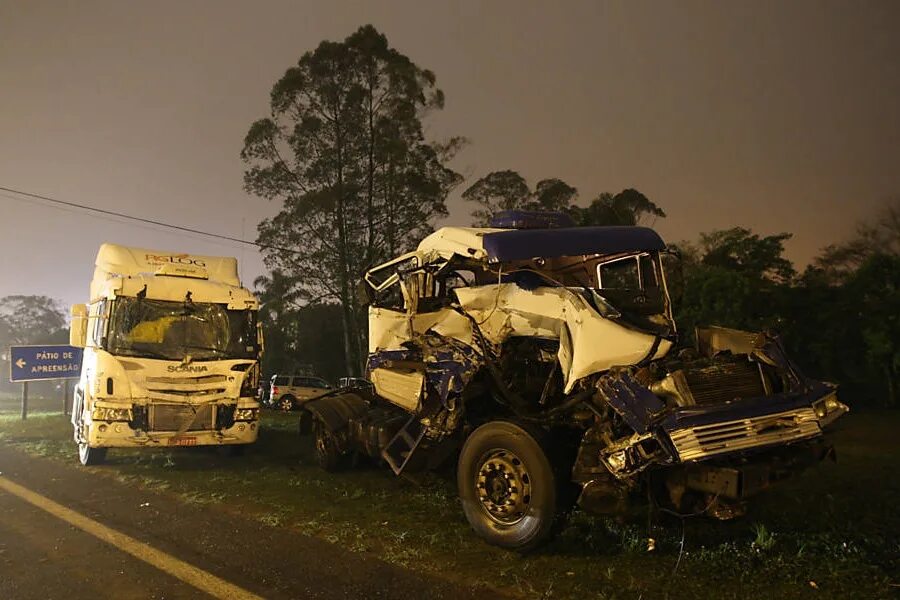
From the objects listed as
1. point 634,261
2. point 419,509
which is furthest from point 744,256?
point 419,509

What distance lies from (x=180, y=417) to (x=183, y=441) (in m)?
0.35

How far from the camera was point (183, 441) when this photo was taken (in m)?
8.85

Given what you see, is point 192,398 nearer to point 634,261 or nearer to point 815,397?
point 634,261

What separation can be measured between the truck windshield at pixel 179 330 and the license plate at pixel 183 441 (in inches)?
46.7

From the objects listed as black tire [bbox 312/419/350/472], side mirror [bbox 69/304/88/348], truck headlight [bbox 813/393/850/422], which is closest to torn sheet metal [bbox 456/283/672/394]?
truck headlight [bbox 813/393/850/422]

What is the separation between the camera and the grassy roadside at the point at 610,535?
4.29 m

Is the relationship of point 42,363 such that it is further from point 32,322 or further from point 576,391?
point 32,322

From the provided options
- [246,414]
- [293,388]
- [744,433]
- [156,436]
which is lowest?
[293,388]

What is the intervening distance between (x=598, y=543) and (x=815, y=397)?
2.15m

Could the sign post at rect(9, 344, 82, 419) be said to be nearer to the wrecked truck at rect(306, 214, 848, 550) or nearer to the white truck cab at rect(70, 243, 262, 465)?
the white truck cab at rect(70, 243, 262, 465)

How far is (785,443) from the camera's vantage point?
4645 mm

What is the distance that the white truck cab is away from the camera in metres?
8.58

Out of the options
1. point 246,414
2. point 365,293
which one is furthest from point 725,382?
point 246,414

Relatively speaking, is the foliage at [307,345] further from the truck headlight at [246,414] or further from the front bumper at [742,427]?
the front bumper at [742,427]
